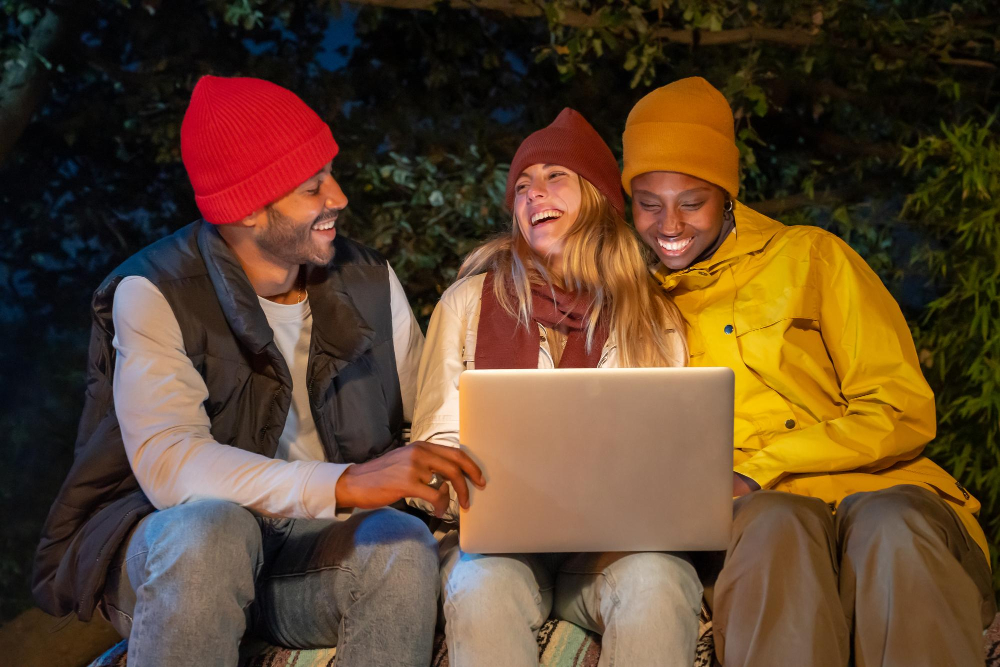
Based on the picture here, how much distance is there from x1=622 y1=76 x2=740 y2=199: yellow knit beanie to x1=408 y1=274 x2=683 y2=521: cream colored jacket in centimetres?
42

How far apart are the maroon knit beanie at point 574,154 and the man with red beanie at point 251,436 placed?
46 cm

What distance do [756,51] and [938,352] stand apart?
44.9 inches

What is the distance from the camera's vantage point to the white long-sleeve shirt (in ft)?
6.15

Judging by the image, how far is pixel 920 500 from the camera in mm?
1908

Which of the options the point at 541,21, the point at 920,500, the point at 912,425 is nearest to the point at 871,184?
the point at 541,21

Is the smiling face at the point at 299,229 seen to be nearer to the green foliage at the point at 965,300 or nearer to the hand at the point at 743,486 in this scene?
the hand at the point at 743,486

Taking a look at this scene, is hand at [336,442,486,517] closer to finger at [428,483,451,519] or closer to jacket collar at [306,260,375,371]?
finger at [428,483,451,519]

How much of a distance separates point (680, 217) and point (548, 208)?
1.04ft

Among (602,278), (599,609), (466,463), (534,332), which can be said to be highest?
(602,278)

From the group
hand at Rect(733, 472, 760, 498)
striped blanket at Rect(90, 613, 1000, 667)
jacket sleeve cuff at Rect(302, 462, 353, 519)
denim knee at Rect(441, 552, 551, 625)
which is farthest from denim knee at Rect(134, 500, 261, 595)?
hand at Rect(733, 472, 760, 498)

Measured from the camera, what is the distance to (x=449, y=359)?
2.30m

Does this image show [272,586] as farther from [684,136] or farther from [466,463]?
[684,136]

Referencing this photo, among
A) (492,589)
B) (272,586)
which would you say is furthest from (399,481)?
(272,586)

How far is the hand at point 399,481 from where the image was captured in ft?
5.79
